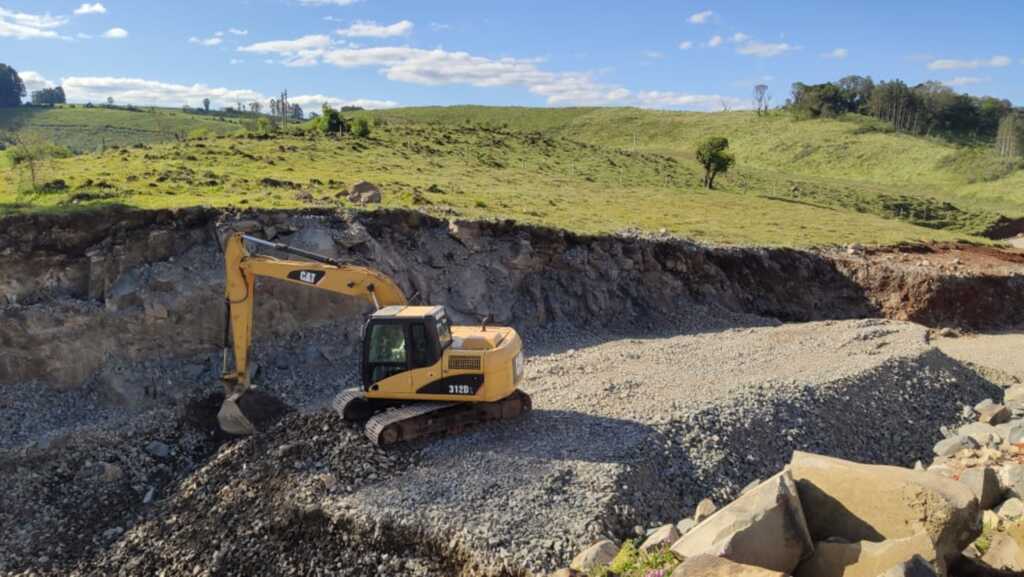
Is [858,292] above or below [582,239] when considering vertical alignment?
below

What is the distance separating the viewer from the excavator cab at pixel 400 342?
42.4 feet

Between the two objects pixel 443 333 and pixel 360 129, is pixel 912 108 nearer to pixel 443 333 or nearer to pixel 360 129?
pixel 360 129

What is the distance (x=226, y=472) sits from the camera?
13211 millimetres

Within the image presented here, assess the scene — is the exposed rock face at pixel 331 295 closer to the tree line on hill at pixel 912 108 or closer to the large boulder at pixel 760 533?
the large boulder at pixel 760 533

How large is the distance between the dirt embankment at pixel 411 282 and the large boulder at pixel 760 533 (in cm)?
769

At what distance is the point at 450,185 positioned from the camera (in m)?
32.6

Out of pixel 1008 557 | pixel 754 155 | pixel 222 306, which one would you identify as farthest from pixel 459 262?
pixel 754 155

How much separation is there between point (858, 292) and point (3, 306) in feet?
85.2

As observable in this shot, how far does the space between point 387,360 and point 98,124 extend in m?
89.0

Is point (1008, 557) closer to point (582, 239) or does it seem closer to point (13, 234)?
point (582, 239)

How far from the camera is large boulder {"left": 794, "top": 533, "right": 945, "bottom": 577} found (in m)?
7.43

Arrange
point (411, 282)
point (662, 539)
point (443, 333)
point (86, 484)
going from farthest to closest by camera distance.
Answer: point (411, 282), point (86, 484), point (443, 333), point (662, 539)

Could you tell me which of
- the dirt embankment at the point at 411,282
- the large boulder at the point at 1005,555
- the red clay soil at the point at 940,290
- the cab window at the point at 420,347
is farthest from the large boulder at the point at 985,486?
the red clay soil at the point at 940,290

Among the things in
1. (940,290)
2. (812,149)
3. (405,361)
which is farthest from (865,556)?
(812,149)
